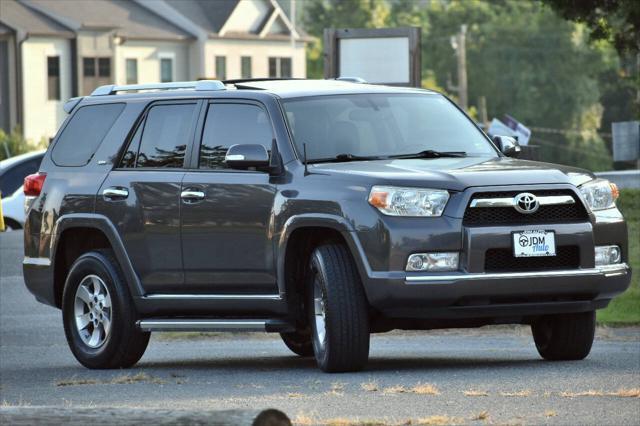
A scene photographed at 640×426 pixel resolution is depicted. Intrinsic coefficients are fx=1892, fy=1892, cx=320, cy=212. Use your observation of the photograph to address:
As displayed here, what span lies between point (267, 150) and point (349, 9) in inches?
4835

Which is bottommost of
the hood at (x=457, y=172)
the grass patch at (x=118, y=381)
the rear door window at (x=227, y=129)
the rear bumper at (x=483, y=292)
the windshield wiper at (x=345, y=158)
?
the grass patch at (x=118, y=381)

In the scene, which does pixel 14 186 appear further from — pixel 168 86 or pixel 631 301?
pixel 168 86

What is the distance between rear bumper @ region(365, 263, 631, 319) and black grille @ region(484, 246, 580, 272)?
0.05 meters

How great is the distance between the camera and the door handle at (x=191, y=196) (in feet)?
40.2

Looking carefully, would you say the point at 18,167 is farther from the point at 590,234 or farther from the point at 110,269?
the point at 590,234

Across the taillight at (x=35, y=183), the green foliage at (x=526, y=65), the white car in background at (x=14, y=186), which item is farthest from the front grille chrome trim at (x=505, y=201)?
the green foliage at (x=526, y=65)

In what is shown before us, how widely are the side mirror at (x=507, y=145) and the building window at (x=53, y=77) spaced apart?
71.1m

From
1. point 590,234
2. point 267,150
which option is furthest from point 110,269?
point 590,234

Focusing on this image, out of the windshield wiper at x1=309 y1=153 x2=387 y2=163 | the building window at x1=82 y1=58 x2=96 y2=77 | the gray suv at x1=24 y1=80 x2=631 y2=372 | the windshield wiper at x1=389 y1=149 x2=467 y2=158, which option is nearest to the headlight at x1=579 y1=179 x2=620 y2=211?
the gray suv at x1=24 y1=80 x2=631 y2=372

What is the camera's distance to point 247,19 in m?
93.2

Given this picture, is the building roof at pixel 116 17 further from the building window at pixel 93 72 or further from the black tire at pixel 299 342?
the black tire at pixel 299 342

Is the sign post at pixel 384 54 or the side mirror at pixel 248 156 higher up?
the sign post at pixel 384 54

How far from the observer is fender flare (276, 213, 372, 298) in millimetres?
11078

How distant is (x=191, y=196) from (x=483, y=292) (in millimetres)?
2282
